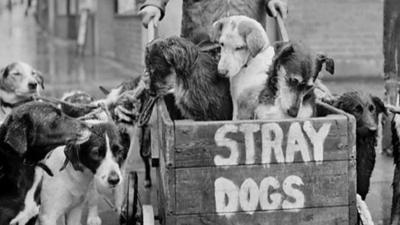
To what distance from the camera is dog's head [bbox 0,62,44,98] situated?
21.6 feet

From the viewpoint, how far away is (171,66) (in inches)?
191

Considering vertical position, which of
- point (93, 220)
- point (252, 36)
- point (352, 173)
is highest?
point (252, 36)

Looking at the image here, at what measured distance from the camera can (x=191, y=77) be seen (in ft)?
15.9

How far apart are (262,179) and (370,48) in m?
12.5

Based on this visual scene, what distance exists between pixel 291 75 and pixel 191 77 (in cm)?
67

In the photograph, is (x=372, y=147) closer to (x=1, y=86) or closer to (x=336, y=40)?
(x=1, y=86)

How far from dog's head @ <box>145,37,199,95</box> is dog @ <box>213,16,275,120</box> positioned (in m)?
0.21

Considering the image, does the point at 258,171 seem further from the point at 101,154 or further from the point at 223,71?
the point at 101,154

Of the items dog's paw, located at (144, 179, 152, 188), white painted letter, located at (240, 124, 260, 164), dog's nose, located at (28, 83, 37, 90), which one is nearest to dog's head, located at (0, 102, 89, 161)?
white painted letter, located at (240, 124, 260, 164)

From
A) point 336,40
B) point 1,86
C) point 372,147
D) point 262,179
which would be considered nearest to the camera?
point 262,179

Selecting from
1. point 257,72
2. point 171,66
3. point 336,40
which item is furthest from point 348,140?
point 336,40

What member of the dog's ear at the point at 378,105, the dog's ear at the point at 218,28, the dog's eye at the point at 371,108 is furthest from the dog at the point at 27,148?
the dog's ear at the point at 378,105

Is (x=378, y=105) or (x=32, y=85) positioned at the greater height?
(x=32, y=85)

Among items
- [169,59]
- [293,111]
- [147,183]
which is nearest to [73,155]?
[169,59]
